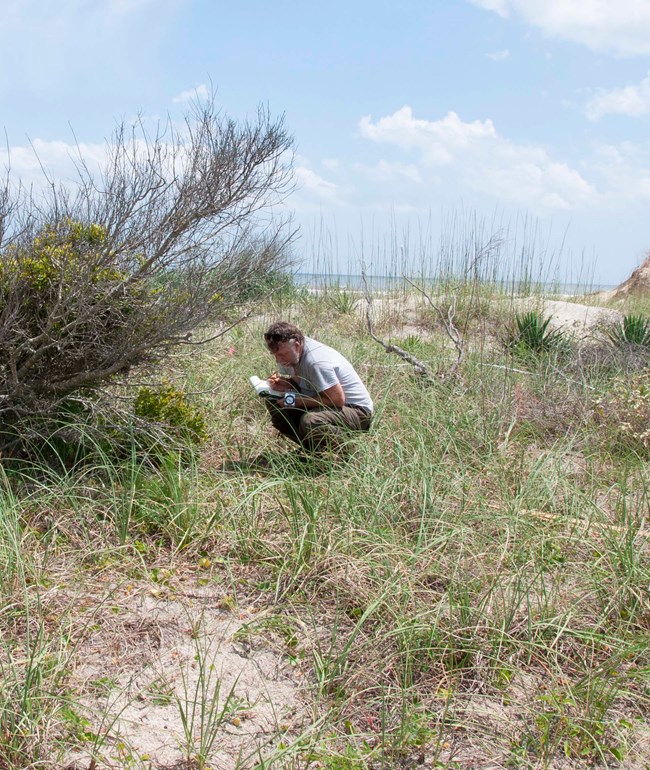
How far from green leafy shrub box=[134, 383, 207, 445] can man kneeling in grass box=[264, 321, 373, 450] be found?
56 cm

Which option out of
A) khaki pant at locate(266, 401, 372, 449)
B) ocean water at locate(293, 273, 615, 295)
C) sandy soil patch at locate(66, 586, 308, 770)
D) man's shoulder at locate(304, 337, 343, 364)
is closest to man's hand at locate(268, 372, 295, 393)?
khaki pant at locate(266, 401, 372, 449)

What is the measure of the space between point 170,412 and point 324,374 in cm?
110

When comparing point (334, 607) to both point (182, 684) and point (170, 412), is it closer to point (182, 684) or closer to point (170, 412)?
point (182, 684)

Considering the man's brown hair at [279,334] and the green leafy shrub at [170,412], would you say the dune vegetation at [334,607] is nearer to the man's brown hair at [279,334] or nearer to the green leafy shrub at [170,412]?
the green leafy shrub at [170,412]

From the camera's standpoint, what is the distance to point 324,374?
5312mm

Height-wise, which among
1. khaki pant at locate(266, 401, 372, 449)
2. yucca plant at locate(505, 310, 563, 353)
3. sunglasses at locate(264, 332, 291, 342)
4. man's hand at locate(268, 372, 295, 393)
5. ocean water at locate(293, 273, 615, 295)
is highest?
ocean water at locate(293, 273, 615, 295)

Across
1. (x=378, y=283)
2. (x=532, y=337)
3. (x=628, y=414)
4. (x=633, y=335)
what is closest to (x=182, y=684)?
(x=628, y=414)

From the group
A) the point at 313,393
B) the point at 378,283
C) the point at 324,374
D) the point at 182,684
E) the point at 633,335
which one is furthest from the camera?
the point at 378,283

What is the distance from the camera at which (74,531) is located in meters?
3.98

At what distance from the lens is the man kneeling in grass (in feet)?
17.2

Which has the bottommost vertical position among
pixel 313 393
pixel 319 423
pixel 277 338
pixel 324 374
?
pixel 319 423

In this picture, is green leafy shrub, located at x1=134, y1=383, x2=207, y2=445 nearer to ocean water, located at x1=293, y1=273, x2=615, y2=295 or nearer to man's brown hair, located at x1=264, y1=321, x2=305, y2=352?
man's brown hair, located at x1=264, y1=321, x2=305, y2=352

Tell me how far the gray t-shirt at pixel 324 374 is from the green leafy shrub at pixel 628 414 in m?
1.88

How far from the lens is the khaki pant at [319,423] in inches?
204
